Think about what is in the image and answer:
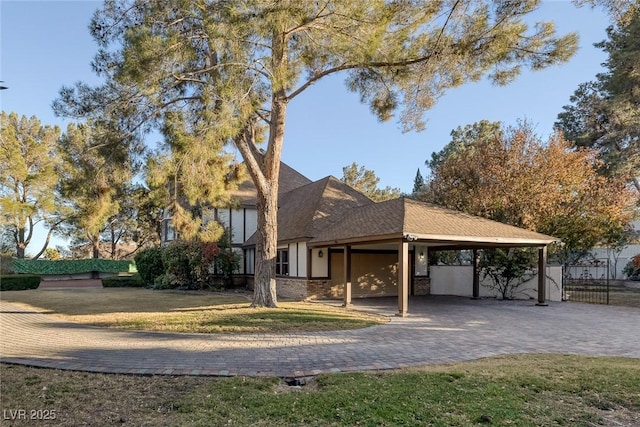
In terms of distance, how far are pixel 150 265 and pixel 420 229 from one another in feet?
60.7

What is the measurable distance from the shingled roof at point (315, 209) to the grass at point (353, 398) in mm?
11747

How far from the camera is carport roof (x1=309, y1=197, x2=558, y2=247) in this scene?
12.4m

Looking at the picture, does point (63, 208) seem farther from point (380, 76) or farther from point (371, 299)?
point (380, 76)

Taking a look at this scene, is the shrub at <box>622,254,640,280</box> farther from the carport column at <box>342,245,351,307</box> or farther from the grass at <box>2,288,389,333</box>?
the grass at <box>2,288,389,333</box>

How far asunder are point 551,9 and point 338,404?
10118 millimetres

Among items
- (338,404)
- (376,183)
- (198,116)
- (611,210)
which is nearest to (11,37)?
(198,116)

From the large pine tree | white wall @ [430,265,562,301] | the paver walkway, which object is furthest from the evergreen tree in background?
white wall @ [430,265,562,301]

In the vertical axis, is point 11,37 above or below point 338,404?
above

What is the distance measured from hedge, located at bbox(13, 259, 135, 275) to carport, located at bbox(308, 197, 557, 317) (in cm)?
2691

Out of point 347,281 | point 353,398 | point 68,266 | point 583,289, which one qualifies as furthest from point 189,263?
point 583,289

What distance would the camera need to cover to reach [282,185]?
1099 inches

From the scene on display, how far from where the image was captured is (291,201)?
24.0 m

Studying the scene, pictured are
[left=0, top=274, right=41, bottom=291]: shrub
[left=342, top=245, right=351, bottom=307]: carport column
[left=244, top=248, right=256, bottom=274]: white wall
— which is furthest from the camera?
[left=244, top=248, right=256, bottom=274]: white wall

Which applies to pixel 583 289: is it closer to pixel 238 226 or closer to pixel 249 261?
pixel 249 261
